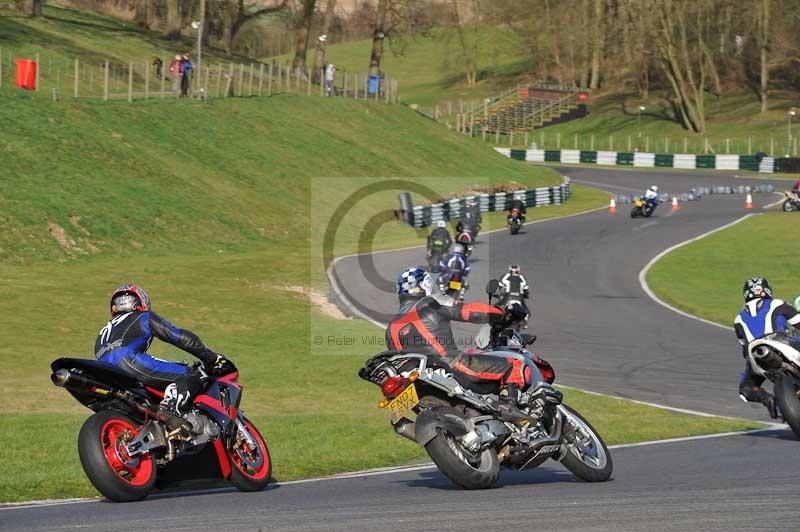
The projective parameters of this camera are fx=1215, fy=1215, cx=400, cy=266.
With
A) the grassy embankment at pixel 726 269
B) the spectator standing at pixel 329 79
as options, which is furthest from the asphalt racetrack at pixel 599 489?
the spectator standing at pixel 329 79

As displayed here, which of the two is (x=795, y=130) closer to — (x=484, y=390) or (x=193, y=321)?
(x=193, y=321)

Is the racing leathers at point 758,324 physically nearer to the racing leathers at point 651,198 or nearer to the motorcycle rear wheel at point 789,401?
the motorcycle rear wheel at point 789,401

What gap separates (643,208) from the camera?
51.3 m

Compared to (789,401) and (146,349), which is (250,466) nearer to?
(146,349)

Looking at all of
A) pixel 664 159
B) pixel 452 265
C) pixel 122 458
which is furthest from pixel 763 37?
pixel 122 458

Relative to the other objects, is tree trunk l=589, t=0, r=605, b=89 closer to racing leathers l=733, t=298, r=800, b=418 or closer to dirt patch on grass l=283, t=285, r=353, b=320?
dirt patch on grass l=283, t=285, r=353, b=320

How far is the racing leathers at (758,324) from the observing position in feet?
46.7

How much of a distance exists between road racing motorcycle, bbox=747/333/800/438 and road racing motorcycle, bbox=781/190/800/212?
40436 mm

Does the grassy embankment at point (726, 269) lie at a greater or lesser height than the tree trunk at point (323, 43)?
lesser

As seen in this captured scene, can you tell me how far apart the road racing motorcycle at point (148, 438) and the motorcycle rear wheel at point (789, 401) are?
5.71 meters

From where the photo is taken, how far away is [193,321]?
26.0 meters

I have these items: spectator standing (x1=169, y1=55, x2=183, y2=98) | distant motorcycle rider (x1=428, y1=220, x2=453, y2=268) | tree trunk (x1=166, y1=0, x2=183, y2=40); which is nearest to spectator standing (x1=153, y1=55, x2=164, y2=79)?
spectator standing (x1=169, y1=55, x2=183, y2=98)

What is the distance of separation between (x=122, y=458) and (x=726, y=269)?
1203 inches

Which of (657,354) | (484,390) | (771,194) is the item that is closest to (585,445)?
(484,390)
